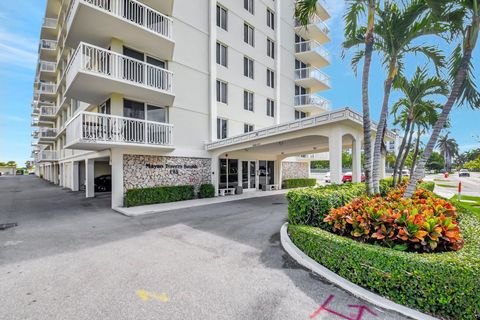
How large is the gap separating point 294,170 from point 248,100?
9024mm

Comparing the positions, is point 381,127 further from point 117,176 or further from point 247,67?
point 247,67

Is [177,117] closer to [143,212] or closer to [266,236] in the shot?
[143,212]

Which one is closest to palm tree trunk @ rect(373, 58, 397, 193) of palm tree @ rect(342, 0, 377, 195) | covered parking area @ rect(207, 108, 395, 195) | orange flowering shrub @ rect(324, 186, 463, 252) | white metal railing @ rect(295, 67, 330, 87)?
palm tree @ rect(342, 0, 377, 195)

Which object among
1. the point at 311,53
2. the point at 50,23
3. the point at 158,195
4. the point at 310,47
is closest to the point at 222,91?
the point at 158,195

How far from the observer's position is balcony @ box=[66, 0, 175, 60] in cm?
971

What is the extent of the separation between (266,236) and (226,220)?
2387 millimetres

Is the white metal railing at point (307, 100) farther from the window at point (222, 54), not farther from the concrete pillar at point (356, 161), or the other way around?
the concrete pillar at point (356, 161)

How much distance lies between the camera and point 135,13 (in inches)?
443

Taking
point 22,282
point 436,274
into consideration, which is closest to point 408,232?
point 436,274

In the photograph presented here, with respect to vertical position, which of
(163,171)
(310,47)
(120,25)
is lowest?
(163,171)

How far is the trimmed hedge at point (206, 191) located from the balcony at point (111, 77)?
574 cm

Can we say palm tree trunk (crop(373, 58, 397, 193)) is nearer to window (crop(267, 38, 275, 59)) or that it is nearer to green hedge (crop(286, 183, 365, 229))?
green hedge (crop(286, 183, 365, 229))

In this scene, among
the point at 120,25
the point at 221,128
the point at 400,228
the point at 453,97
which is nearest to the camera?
the point at 400,228

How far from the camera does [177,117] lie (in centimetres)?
1372
